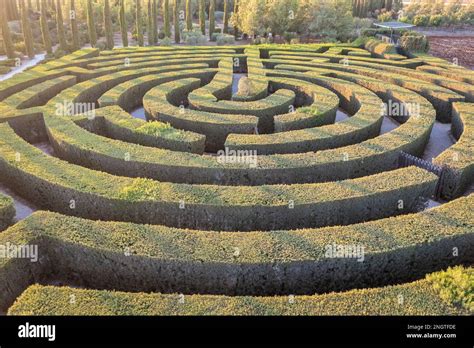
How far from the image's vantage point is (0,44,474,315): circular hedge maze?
7820mm

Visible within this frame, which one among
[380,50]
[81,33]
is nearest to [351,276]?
[380,50]

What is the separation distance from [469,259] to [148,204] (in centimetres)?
830

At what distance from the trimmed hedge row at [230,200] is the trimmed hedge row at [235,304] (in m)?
3.09

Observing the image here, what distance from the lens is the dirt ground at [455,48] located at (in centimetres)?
3591

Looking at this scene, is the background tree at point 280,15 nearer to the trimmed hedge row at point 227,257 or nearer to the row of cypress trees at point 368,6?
the row of cypress trees at point 368,6

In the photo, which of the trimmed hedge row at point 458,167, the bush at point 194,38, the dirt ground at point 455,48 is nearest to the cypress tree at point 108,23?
the bush at point 194,38

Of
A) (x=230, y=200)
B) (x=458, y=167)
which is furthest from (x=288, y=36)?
(x=230, y=200)

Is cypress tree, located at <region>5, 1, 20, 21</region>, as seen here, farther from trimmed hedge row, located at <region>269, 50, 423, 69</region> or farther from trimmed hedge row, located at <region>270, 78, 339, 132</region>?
trimmed hedge row, located at <region>270, 78, 339, 132</region>

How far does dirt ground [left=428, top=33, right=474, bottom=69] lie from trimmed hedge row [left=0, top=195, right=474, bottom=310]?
30305 millimetres

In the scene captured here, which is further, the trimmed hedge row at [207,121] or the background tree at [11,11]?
the background tree at [11,11]

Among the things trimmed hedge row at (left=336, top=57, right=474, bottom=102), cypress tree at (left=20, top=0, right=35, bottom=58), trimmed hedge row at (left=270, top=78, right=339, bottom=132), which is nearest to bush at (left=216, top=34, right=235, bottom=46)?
cypress tree at (left=20, top=0, right=35, bottom=58)

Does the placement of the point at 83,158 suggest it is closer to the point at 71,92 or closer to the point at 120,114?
the point at 120,114

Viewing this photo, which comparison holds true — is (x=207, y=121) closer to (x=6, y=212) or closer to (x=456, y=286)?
(x=6, y=212)

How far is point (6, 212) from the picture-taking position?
10.7 m
